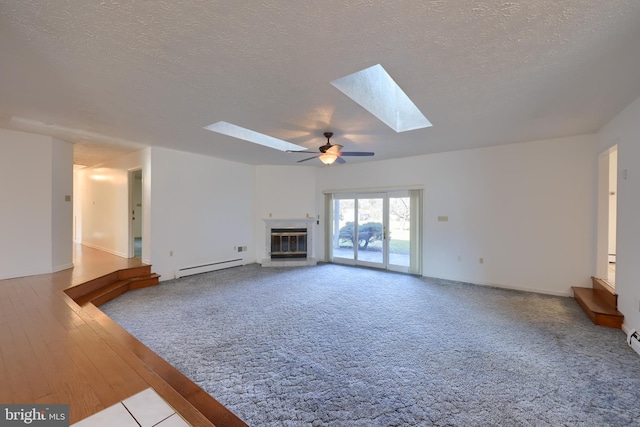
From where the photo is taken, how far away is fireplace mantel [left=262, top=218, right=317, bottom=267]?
6895mm

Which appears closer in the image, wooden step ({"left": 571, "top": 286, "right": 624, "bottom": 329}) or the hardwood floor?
the hardwood floor

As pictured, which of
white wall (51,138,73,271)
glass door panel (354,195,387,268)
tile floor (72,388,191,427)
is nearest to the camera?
tile floor (72,388,191,427)

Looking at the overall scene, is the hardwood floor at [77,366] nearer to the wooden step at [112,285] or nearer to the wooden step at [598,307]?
the wooden step at [112,285]

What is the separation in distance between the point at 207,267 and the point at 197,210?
4.51ft

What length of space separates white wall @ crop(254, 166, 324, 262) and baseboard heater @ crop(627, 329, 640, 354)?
5637 mm

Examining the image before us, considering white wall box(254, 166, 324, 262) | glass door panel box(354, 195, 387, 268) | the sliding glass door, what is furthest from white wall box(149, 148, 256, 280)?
glass door panel box(354, 195, 387, 268)

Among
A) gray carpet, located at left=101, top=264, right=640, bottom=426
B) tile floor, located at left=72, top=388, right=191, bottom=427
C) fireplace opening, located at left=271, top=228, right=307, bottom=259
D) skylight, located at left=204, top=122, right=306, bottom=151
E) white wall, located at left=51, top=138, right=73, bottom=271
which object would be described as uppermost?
skylight, located at left=204, top=122, right=306, bottom=151

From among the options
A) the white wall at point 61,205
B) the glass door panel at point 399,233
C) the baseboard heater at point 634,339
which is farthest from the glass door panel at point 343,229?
the white wall at point 61,205

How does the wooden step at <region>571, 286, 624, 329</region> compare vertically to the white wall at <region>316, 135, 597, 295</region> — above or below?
below

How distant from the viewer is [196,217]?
5.93m

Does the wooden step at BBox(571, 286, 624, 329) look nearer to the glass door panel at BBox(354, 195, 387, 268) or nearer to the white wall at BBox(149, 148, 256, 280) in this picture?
the glass door panel at BBox(354, 195, 387, 268)

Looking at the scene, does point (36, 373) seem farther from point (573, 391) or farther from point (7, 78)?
point (573, 391)

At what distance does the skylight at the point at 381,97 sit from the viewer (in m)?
2.80

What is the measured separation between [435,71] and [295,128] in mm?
2104
